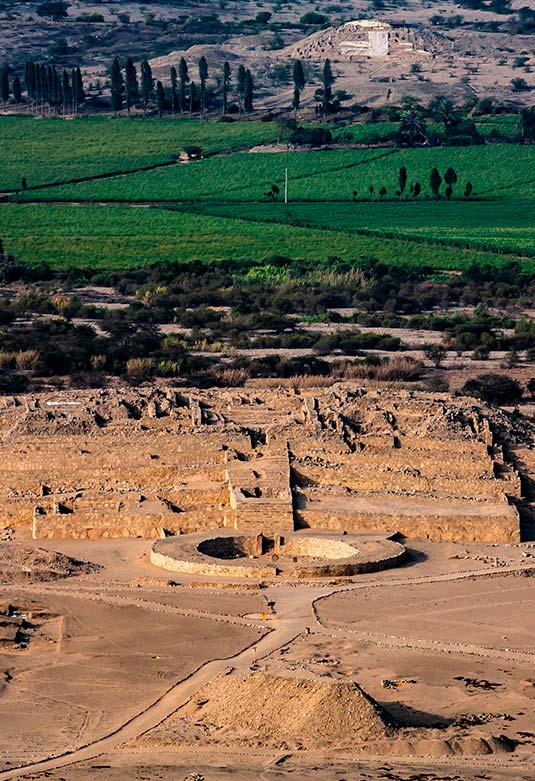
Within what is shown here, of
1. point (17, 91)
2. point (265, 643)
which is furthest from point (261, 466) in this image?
point (17, 91)

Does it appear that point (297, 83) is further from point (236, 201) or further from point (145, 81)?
point (236, 201)

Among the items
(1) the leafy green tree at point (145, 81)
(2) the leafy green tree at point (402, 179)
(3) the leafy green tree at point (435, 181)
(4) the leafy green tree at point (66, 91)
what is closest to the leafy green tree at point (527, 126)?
(2) the leafy green tree at point (402, 179)

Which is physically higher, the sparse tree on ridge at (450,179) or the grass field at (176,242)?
the grass field at (176,242)

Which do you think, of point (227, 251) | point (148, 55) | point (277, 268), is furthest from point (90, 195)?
point (148, 55)

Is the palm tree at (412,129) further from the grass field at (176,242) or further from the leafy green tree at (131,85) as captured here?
the grass field at (176,242)

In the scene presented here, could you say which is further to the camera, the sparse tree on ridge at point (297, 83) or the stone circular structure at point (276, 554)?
the sparse tree on ridge at point (297, 83)

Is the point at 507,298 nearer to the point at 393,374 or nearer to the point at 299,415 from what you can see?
the point at 393,374

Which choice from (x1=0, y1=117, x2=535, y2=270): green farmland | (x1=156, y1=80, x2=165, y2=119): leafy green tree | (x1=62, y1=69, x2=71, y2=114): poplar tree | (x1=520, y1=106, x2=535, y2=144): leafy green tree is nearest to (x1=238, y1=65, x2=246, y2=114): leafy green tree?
(x1=0, y1=117, x2=535, y2=270): green farmland
